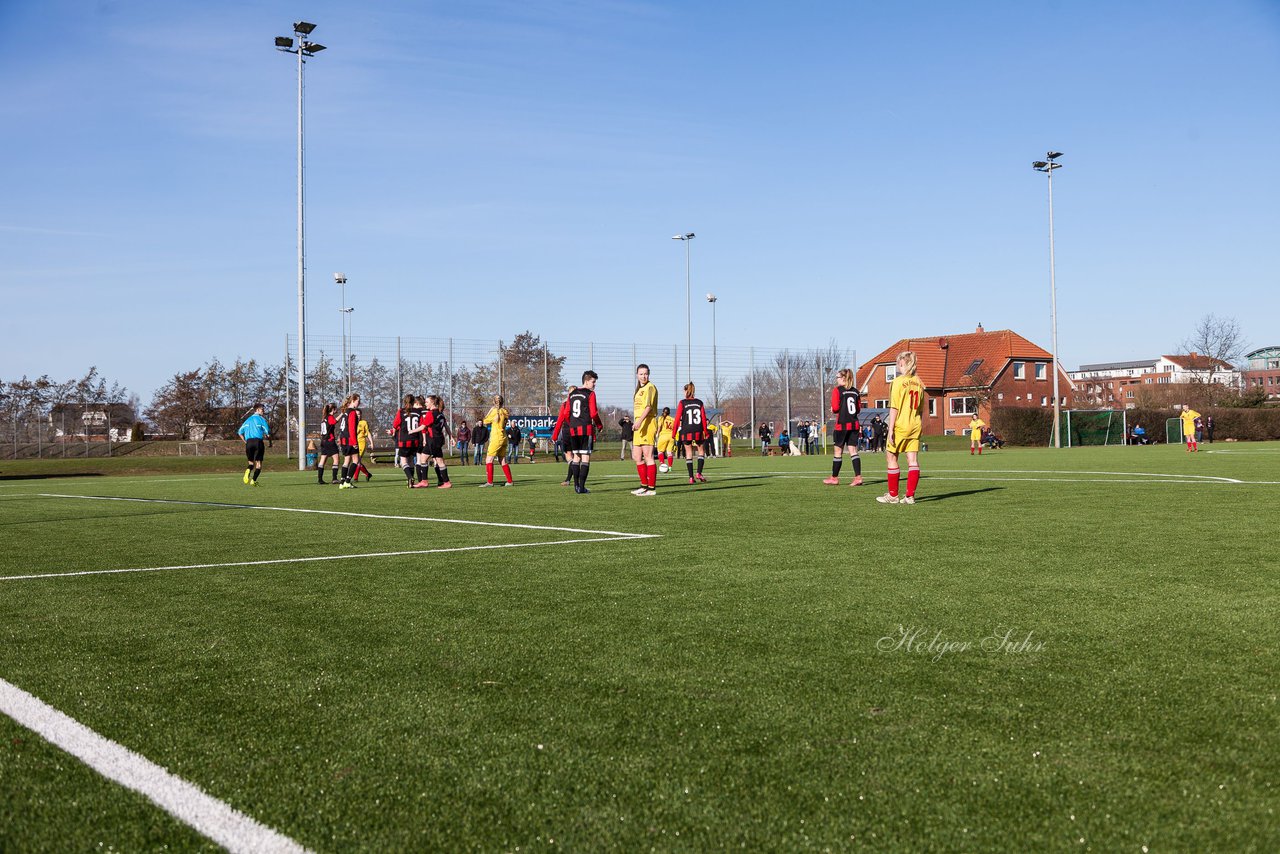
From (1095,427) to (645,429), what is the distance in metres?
46.0

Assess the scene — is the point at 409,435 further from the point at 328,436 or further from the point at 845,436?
the point at 845,436

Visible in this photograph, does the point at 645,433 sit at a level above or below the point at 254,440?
above

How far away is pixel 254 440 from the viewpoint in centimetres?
2095

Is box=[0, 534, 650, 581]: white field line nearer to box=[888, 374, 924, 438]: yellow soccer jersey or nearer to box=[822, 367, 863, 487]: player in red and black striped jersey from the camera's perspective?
box=[888, 374, 924, 438]: yellow soccer jersey

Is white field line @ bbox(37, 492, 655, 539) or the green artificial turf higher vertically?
the green artificial turf

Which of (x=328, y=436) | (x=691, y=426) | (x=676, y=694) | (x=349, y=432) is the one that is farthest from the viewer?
(x=328, y=436)

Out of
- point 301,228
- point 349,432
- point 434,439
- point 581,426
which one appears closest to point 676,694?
point 581,426

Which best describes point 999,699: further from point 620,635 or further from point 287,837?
point 287,837

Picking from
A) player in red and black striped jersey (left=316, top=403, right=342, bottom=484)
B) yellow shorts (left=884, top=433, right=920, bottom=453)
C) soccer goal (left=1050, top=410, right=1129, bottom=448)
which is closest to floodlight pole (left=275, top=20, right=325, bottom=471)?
player in red and black striped jersey (left=316, top=403, right=342, bottom=484)

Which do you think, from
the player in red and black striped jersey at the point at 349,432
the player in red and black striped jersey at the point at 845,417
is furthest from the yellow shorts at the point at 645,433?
the player in red and black striped jersey at the point at 349,432

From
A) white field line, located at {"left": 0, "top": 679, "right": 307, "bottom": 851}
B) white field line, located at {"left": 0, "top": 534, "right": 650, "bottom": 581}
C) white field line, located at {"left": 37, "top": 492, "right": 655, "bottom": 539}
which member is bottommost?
white field line, located at {"left": 37, "top": 492, "right": 655, "bottom": 539}

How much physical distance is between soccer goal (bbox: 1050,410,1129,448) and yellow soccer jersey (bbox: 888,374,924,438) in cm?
4362

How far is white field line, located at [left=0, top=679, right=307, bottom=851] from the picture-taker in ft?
7.84

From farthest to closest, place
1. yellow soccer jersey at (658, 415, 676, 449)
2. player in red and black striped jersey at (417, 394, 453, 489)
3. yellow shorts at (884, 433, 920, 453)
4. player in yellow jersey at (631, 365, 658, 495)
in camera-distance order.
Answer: yellow soccer jersey at (658, 415, 676, 449)
player in red and black striped jersey at (417, 394, 453, 489)
player in yellow jersey at (631, 365, 658, 495)
yellow shorts at (884, 433, 920, 453)
